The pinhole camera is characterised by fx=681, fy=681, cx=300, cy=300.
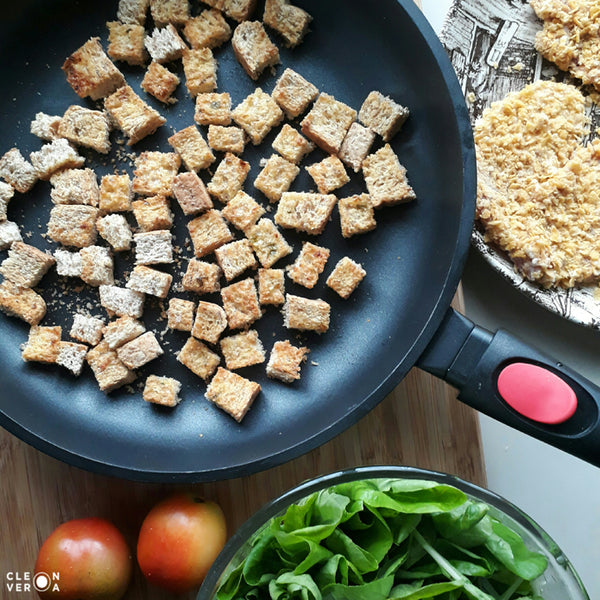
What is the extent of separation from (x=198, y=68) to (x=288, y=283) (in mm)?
685

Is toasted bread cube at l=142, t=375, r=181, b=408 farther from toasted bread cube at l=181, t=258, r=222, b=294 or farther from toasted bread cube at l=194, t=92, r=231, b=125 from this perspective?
toasted bread cube at l=194, t=92, r=231, b=125

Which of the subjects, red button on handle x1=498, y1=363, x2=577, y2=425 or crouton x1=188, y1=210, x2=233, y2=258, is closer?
red button on handle x1=498, y1=363, x2=577, y2=425

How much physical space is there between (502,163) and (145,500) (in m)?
1.41

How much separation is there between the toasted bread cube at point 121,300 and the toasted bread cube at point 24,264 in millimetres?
193

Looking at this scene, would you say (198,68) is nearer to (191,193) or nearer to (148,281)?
(191,193)

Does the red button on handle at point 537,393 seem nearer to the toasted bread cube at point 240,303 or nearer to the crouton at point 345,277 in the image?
the crouton at point 345,277

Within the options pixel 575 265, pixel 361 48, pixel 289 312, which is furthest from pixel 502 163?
pixel 289 312

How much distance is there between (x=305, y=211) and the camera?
6.34 feet

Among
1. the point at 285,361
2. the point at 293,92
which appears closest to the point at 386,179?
the point at 293,92

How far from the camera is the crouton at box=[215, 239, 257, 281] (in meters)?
1.96

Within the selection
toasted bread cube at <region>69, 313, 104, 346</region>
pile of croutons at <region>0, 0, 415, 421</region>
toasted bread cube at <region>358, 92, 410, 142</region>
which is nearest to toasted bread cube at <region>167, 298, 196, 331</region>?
pile of croutons at <region>0, 0, 415, 421</region>

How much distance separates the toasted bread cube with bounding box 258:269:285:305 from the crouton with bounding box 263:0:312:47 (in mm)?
692

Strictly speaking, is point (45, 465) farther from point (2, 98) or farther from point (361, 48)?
point (361, 48)

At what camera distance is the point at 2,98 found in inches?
83.0
